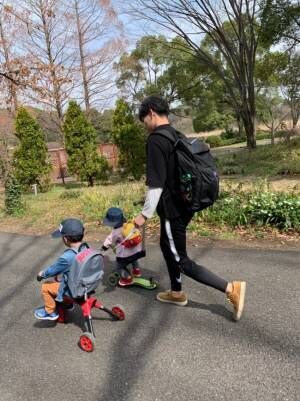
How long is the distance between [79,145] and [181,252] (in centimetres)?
1128

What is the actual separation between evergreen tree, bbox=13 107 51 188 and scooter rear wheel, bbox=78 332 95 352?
37.9ft

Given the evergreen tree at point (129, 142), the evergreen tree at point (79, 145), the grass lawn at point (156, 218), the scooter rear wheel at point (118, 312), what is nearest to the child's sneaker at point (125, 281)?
the scooter rear wheel at point (118, 312)

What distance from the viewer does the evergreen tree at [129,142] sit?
14039mm

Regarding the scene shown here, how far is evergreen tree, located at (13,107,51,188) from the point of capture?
46.0 feet

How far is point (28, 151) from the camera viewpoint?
46.0 ft

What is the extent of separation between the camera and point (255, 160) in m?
13.9

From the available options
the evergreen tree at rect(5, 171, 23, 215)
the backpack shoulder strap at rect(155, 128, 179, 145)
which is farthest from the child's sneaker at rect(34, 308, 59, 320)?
the evergreen tree at rect(5, 171, 23, 215)

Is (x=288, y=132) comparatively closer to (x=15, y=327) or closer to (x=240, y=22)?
(x=240, y=22)

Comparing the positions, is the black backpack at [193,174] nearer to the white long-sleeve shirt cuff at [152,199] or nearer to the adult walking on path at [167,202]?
the adult walking on path at [167,202]

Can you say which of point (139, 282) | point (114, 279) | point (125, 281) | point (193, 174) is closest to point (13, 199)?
point (114, 279)

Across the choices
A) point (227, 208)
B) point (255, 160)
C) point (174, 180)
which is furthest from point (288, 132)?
point (174, 180)

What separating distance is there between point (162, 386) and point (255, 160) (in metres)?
12.1

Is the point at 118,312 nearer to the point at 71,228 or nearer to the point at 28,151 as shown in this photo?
the point at 71,228

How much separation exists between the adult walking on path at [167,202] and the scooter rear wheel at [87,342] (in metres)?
0.86
